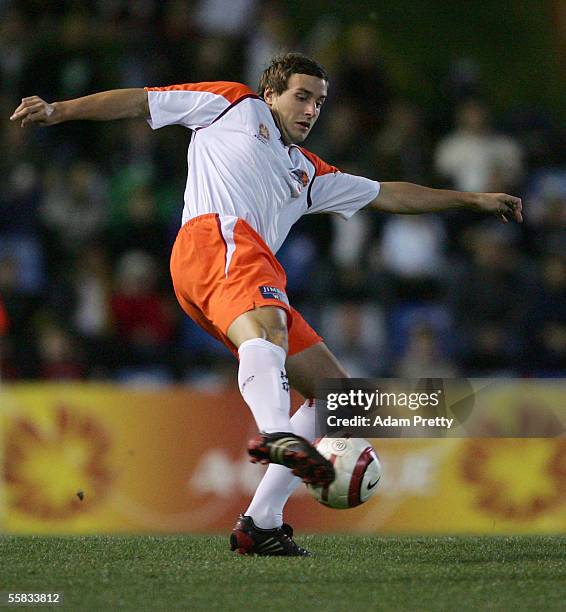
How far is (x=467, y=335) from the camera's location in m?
9.00

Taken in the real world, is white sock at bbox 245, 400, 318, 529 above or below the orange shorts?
below

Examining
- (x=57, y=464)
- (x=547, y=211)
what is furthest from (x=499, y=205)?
(x=547, y=211)

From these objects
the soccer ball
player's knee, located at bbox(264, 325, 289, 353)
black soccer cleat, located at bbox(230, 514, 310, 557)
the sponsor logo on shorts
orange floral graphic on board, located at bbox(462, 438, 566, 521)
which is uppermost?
the sponsor logo on shorts

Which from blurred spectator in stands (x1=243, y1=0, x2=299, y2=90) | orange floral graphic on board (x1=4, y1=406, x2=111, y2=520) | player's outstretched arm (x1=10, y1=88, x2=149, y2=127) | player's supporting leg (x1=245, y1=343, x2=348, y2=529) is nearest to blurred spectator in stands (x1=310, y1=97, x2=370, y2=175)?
blurred spectator in stands (x1=243, y1=0, x2=299, y2=90)

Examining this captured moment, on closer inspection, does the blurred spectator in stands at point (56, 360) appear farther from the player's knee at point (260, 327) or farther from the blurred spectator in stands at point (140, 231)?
the player's knee at point (260, 327)

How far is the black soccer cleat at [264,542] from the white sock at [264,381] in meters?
0.78

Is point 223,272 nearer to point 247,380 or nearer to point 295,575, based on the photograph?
point 247,380

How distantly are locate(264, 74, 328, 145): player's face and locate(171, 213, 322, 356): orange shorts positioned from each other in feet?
1.81

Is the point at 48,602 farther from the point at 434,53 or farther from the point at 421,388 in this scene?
the point at 434,53

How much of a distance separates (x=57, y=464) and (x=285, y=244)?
2.91 meters

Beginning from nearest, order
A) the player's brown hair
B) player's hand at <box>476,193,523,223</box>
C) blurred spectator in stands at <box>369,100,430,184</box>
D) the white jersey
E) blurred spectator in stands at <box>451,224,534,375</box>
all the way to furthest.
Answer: the white jersey < the player's brown hair < player's hand at <box>476,193,523,223</box> < blurred spectator in stands at <box>451,224,534,375</box> < blurred spectator in stands at <box>369,100,430,184</box>

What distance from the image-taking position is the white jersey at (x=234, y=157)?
197 inches

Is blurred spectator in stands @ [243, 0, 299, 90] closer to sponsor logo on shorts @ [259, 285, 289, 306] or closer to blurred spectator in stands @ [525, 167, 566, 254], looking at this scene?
blurred spectator in stands @ [525, 167, 566, 254]

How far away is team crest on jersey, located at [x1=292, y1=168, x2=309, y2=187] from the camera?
17.3 feet
